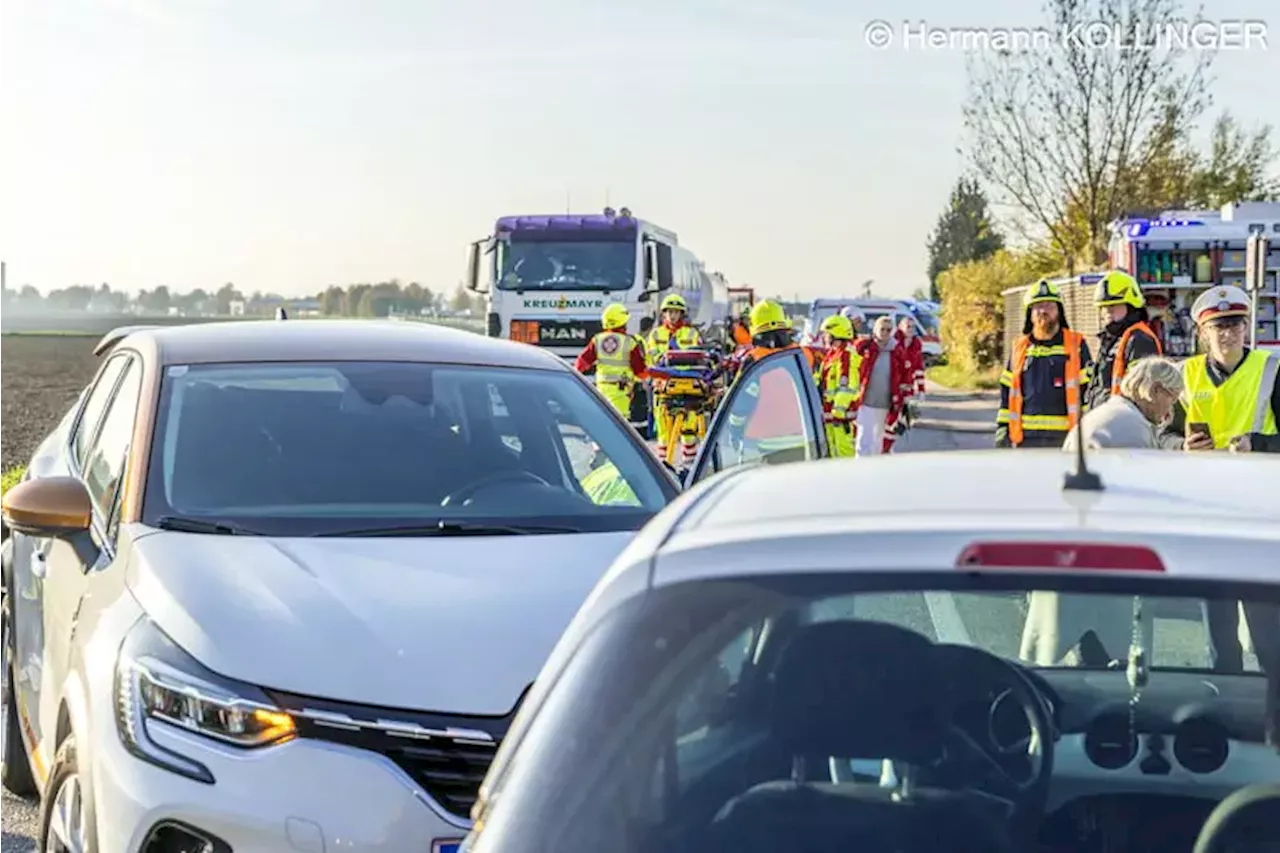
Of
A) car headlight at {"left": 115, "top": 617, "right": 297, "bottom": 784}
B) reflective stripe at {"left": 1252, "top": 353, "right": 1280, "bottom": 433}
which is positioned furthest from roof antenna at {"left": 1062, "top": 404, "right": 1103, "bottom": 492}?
reflective stripe at {"left": 1252, "top": 353, "right": 1280, "bottom": 433}

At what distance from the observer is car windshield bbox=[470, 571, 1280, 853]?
2.13m

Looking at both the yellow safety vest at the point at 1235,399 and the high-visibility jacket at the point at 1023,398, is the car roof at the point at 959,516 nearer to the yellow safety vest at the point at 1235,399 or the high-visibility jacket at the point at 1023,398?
the yellow safety vest at the point at 1235,399

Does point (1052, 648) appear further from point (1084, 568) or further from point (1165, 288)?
point (1165, 288)

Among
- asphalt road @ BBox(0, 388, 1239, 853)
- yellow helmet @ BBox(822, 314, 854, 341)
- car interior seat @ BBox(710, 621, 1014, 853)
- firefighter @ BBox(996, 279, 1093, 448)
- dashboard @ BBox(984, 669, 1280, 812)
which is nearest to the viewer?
car interior seat @ BBox(710, 621, 1014, 853)

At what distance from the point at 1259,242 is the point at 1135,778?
1488 cm

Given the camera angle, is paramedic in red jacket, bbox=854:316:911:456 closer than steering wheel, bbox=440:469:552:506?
No

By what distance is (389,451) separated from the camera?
5.20m

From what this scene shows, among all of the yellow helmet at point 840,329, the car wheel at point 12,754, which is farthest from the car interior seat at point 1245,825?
the yellow helmet at point 840,329

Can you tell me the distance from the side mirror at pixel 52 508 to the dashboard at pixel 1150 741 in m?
2.70

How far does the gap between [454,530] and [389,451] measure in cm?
56

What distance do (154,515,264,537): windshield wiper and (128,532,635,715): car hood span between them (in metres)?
0.08

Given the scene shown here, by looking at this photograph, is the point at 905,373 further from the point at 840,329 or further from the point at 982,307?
the point at 982,307

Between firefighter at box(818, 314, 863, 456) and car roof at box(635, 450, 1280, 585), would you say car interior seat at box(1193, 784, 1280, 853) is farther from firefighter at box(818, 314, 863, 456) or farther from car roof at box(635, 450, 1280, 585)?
A: firefighter at box(818, 314, 863, 456)

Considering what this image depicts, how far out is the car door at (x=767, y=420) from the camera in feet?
16.8
